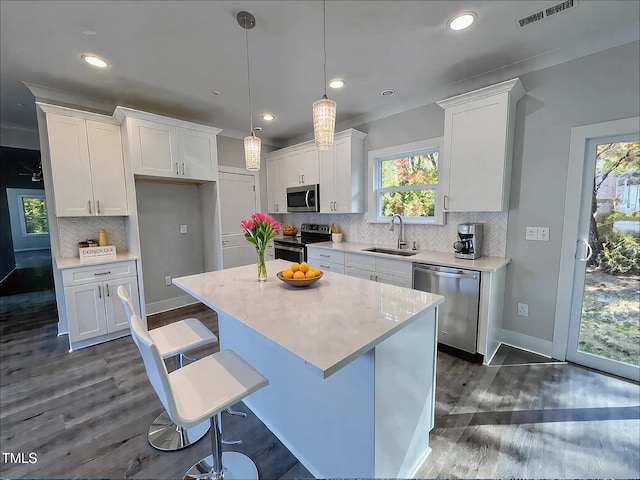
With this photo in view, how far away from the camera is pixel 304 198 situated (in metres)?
4.20

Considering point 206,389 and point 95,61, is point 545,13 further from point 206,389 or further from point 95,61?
point 95,61

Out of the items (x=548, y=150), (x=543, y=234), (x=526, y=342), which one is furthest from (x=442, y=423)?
(x=548, y=150)

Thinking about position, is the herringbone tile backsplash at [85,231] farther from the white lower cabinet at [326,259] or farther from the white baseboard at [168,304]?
the white lower cabinet at [326,259]

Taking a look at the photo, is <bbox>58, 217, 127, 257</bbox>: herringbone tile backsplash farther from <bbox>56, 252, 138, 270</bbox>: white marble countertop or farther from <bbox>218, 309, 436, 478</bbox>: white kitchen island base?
<bbox>218, 309, 436, 478</bbox>: white kitchen island base

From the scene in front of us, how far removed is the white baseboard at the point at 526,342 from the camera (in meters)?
2.55

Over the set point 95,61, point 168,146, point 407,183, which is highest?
point 95,61

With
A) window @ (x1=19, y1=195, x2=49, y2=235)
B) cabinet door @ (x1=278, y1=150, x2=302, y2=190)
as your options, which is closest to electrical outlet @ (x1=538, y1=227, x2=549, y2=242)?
cabinet door @ (x1=278, y1=150, x2=302, y2=190)

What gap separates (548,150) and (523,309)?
1.50 m

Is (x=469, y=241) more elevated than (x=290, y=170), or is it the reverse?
(x=290, y=170)

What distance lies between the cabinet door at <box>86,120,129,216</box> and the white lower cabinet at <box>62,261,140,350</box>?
2.25 feet

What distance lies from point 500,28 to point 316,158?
2.49 metres

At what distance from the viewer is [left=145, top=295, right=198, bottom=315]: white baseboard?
3.82m

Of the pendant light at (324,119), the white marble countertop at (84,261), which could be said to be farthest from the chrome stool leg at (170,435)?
the white marble countertop at (84,261)

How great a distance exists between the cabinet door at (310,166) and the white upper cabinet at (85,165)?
2.33 m
